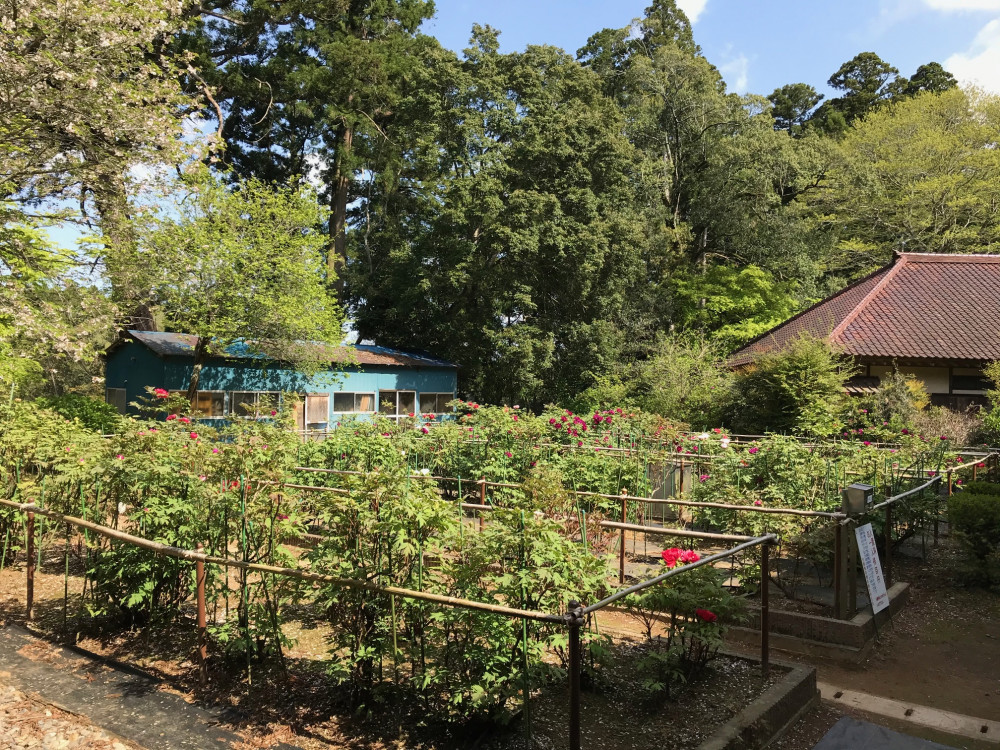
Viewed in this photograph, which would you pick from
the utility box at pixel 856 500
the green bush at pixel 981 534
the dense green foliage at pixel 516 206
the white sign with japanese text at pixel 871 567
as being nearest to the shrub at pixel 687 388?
the dense green foliage at pixel 516 206

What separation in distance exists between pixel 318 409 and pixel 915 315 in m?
19.1

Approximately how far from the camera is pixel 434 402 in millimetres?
26203

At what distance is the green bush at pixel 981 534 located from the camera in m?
7.30

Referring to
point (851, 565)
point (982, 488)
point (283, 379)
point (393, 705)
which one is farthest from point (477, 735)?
point (283, 379)

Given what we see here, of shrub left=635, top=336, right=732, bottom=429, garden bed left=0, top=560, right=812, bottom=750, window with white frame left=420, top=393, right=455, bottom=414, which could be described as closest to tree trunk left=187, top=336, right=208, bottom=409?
window with white frame left=420, top=393, right=455, bottom=414

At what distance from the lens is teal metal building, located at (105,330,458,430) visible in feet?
63.5

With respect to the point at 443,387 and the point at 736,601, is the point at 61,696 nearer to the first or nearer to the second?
the point at 736,601

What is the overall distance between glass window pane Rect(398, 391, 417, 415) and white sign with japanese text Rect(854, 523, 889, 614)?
808 inches

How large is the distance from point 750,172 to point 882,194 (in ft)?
20.2

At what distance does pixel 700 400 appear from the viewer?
18.6 metres

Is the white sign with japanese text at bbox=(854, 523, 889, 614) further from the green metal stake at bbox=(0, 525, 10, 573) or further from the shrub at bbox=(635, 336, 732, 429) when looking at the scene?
the shrub at bbox=(635, 336, 732, 429)

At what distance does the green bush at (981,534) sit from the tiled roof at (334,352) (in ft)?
59.2

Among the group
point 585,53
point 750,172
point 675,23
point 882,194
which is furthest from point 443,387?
point 675,23

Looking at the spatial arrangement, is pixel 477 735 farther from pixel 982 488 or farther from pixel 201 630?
pixel 982 488
